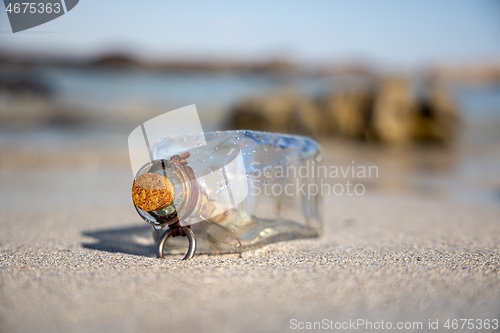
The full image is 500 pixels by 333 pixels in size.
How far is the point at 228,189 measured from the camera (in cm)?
127

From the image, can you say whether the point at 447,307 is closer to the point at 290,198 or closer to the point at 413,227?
the point at 290,198

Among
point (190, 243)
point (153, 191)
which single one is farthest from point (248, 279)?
point (153, 191)

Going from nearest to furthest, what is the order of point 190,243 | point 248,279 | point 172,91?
1. point 248,279
2. point 190,243
3. point 172,91

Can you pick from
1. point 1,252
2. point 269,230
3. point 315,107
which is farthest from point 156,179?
point 315,107

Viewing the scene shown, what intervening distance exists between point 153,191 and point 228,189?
283mm

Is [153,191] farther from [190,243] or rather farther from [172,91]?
[172,91]

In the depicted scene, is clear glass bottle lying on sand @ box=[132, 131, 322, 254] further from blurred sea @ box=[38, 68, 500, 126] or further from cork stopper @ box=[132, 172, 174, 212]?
blurred sea @ box=[38, 68, 500, 126]

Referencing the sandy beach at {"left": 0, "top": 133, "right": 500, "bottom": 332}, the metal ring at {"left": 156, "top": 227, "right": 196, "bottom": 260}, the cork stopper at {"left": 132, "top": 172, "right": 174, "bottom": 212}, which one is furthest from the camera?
the metal ring at {"left": 156, "top": 227, "right": 196, "bottom": 260}

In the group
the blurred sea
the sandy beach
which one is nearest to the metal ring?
the sandy beach

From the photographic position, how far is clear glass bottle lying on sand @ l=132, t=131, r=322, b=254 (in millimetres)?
1133

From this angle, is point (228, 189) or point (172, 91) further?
point (172, 91)

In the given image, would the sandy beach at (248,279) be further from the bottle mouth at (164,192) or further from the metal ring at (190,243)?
the bottle mouth at (164,192)

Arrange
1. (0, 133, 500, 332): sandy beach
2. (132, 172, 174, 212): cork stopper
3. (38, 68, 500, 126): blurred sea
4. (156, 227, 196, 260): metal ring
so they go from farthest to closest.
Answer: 1. (38, 68, 500, 126): blurred sea
2. (156, 227, 196, 260): metal ring
3. (132, 172, 174, 212): cork stopper
4. (0, 133, 500, 332): sandy beach

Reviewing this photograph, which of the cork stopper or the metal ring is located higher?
the cork stopper
